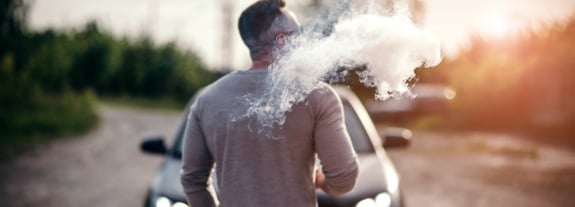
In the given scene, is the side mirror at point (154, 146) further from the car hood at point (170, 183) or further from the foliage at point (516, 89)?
the foliage at point (516, 89)

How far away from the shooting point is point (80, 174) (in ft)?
36.4

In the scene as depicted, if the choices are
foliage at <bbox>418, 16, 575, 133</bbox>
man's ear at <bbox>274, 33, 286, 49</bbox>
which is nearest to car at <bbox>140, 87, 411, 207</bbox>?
man's ear at <bbox>274, 33, 286, 49</bbox>

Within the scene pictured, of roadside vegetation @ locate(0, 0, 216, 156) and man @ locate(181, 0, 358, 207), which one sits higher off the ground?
roadside vegetation @ locate(0, 0, 216, 156)

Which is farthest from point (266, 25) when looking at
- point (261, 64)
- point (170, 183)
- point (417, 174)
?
point (417, 174)

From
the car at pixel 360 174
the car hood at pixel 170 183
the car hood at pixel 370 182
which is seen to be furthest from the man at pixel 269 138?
the car hood at pixel 170 183

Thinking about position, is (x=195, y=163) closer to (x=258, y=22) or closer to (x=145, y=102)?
(x=258, y=22)

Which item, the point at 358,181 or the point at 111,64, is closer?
the point at 358,181

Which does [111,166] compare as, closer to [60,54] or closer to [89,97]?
[89,97]

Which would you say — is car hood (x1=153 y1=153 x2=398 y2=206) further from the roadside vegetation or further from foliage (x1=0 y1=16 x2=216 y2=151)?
foliage (x1=0 y1=16 x2=216 y2=151)

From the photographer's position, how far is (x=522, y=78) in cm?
2095

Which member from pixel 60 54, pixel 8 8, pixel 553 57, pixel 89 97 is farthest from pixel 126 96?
pixel 553 57

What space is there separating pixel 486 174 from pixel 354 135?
6496 mm

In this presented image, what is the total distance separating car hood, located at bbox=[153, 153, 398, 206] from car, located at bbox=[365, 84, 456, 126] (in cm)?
1916

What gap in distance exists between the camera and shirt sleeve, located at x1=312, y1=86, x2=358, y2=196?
203 centimetres
